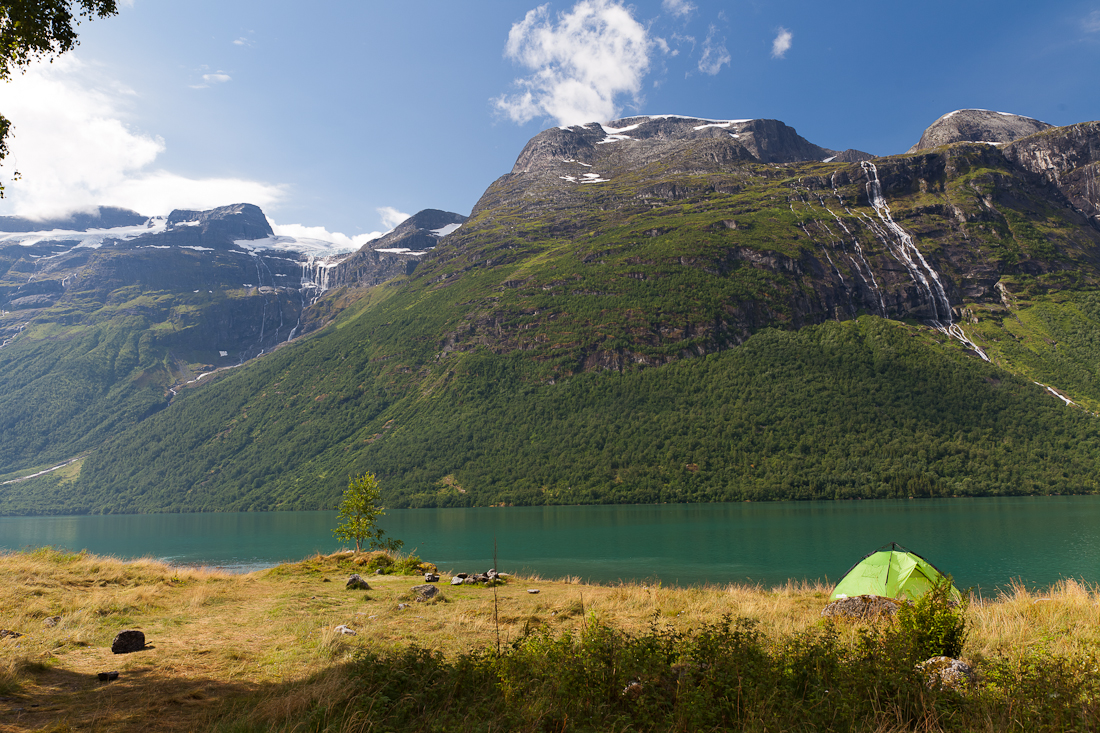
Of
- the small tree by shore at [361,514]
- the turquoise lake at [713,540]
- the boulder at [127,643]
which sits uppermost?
the boulder at [127,643]

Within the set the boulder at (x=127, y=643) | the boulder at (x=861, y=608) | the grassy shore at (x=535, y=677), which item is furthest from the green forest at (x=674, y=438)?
the boulder at (x=127, y=643)

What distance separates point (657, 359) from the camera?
16775 centimetres

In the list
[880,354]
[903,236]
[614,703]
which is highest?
[903,236]

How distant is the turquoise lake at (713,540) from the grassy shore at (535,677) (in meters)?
14.8

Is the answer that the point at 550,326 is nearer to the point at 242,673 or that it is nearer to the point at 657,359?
the point at 657,359

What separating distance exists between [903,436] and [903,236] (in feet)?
338

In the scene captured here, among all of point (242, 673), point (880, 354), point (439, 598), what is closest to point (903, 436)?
point (880, 354)

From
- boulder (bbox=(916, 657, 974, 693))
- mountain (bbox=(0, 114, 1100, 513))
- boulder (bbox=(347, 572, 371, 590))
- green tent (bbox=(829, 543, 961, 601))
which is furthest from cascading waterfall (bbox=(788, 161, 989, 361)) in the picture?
boulder (bbox=(916, 657, 974, 693))

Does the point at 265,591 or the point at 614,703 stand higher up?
the point at 614,703

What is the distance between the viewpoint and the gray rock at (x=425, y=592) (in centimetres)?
1783

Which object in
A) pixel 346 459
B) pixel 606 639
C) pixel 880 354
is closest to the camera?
pixel 606 639

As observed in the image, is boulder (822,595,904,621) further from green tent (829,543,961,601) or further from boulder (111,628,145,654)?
boulder (111,628,145,654)

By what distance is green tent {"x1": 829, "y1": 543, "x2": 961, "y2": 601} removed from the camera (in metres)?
15.4

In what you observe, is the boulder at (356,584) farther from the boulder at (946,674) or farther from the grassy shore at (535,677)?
the boulder at (946,674)
